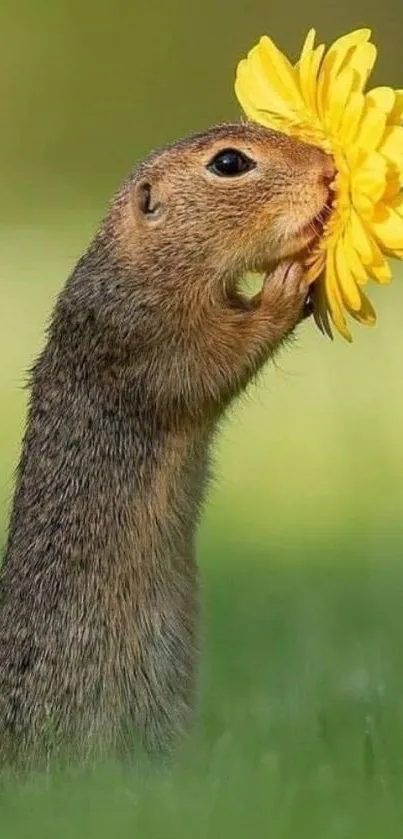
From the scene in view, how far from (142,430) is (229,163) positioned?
0.58m

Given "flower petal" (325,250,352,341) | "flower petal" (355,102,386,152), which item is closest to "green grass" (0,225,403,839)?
"flower petal" (325,250,352,341)

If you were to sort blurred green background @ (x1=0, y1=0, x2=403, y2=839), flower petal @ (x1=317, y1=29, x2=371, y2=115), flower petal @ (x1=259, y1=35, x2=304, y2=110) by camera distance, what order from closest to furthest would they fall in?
blurred green background @ (x1=0, y1=0, x2=403, y2=839), flower petal @ (x1=317, y1=29, x2=371, y2=115), flower petal @ (x1=259, y1=35, x2=304, y2=110)

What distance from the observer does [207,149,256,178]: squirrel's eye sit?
458 cm

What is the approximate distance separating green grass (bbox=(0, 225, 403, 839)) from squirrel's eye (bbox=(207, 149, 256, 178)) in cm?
91

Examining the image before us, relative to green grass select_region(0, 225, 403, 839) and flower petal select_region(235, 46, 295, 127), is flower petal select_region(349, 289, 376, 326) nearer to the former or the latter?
flower petal select_region(235, 46, 295, 127)

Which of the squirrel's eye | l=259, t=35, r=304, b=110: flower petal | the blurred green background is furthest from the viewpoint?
the squirrel's eye

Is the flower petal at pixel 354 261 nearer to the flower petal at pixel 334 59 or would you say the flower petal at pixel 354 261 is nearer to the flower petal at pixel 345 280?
the flower petal at pixel 345 280

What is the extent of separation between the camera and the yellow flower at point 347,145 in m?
4.20

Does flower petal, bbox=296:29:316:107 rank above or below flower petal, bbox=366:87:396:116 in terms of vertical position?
above

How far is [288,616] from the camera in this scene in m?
5.86

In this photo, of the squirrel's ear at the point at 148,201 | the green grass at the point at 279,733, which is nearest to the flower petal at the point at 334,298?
the squirrel's ear at the point at 148,201

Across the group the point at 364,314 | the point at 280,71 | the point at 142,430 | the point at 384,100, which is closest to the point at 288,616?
the point at 142,430

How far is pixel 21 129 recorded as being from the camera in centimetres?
1318

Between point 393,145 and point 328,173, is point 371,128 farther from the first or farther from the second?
point 328,173
